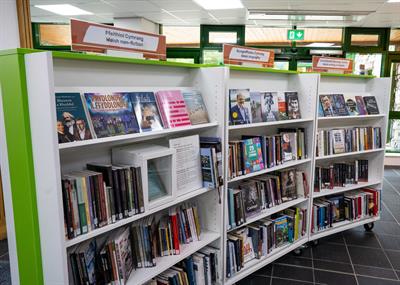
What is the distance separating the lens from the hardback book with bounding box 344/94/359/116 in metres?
3.39

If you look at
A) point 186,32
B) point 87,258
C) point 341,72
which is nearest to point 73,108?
point 87,258

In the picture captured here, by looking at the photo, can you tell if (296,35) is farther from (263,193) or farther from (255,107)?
(263,193)

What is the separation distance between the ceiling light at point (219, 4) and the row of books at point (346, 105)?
2381 millimetres

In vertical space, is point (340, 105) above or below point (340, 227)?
above

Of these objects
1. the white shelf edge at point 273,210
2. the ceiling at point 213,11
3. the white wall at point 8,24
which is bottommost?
the white shelf edge at point 273,210

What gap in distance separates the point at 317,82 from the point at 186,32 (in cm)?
478

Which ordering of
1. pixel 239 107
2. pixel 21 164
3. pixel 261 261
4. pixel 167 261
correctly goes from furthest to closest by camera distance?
1. pixel 261 261
2. pixel 239 107
3. pixel 167 261
4. pixel 21 164

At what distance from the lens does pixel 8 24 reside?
320 cm

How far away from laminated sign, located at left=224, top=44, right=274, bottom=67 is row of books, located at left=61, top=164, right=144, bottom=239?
1.20 metres

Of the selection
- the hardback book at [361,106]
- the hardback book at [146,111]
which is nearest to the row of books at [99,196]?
the hardback book at [146,111]

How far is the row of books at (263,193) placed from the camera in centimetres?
252

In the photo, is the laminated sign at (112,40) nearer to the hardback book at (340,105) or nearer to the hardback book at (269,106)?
the hardback book at (269,106)

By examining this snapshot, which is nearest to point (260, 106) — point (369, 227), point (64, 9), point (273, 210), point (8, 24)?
point (273, 210)

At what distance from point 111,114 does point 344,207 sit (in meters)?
2.80
